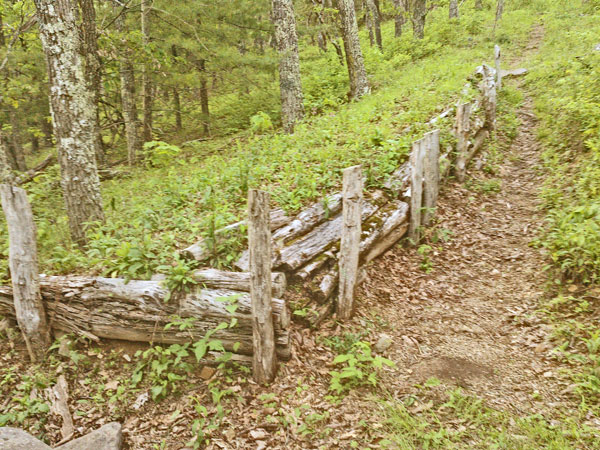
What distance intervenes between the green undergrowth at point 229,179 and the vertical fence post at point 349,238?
3.63 ft

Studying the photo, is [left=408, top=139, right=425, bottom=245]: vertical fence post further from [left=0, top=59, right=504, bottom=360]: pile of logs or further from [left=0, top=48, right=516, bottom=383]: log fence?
[left=0, top=48, right=516, bottom=383]: log fence

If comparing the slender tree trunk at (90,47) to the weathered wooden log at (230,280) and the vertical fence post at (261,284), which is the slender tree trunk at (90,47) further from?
the vertical fence post at (261,284)

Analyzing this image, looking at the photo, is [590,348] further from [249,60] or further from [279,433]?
[249,60]

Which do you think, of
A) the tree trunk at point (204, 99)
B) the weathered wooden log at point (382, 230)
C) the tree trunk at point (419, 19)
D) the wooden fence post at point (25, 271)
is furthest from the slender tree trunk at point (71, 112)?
the tree trunk at point (419, 19)

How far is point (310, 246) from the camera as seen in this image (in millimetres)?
5617

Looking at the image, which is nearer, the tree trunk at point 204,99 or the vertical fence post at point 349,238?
the vertical fence post at point 349,238

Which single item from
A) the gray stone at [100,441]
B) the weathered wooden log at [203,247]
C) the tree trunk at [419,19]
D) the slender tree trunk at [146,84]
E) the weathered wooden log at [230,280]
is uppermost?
the tree trunk at [419,19]

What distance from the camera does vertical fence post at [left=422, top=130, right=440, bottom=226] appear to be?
23.1ft

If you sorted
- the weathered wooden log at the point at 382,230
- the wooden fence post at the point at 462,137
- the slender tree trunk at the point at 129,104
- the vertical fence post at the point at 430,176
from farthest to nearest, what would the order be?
the slender tree trunk at the point at 129,104
the wooden fence post at the point at 462,137
the vertical fence post at the point at 430,176
the weathered wooden log at the point at 382,230

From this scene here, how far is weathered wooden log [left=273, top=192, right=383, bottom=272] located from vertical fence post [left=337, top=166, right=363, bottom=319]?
1.40 ft

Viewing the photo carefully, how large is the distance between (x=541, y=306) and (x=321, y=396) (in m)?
3.50

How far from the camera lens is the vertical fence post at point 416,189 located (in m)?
6.65

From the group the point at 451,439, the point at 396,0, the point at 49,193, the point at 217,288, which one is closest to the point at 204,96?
the point at 49,193

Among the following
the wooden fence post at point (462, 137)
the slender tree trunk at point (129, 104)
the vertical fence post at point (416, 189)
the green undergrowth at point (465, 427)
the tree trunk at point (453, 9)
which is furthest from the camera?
the tree trunk at point (453, 9)
